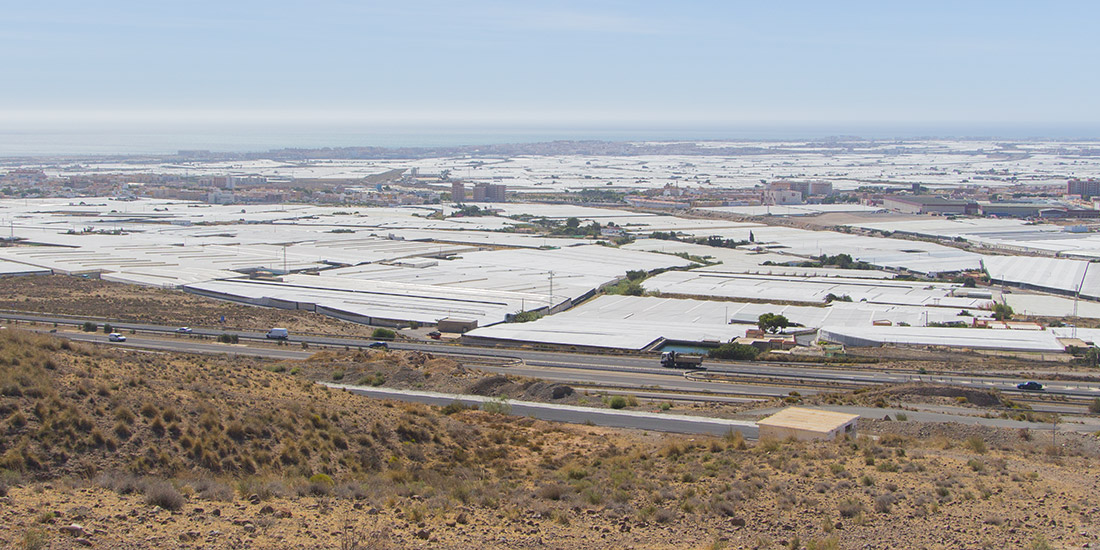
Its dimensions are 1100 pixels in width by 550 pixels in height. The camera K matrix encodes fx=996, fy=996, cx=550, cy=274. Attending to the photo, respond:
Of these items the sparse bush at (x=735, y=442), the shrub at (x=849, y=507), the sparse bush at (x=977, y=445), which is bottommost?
the sparse bush at (x=977, y=445)

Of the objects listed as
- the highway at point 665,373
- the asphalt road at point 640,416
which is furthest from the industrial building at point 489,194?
the asphalt road at point 640,416

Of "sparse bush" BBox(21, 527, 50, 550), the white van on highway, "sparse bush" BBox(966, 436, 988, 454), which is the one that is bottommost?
the white van on highway

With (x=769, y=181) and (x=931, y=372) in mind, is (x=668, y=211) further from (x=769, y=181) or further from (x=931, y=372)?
(x=931, y=372)

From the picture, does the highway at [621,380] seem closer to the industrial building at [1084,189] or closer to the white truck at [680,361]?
the white truck at [680,361]

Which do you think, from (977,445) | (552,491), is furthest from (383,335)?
(552,491)

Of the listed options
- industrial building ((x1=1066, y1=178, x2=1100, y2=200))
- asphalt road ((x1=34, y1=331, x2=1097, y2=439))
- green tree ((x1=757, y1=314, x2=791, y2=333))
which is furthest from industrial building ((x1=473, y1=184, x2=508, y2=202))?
asphalt road ((x1=34, y1=331, x2=1097, y2=439))

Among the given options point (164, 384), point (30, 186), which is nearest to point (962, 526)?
point (164, 384)

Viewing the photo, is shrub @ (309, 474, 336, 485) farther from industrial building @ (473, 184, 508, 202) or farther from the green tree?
industrial building @ (473, 184, 508, 202)

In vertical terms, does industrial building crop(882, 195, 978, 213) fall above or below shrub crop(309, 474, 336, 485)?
below

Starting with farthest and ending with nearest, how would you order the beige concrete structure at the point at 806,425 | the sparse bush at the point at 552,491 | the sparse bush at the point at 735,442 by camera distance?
the beige concrete structure at the point at 806,425
the sparse bush at the point at 735,442
the sparse bush at the point at 552,491
